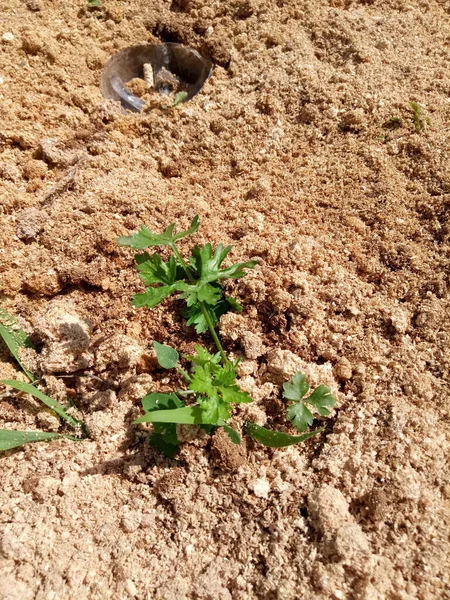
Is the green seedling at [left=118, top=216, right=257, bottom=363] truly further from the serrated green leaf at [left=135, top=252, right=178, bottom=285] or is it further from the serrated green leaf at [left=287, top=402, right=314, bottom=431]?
the serrated green leaf at [left=287, top=402, right=314, bottom=431]

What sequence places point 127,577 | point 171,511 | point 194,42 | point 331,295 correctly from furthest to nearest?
point 194,42, point 331,295, point 171,511, point 127,577

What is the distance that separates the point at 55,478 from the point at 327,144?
6.48 ft

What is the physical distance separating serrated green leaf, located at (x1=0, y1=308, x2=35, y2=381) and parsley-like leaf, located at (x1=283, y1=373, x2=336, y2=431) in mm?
1060

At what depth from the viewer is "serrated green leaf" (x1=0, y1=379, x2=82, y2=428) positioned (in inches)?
68.1

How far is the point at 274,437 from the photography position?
155 centimetres

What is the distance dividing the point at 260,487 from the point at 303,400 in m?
0.33

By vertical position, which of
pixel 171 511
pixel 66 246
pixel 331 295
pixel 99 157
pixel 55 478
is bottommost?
pixel 55 478

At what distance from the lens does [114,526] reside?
1.51 metres

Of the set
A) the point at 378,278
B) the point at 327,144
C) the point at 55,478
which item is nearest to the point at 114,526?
the point at 55,478

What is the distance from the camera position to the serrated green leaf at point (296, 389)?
1619 mm

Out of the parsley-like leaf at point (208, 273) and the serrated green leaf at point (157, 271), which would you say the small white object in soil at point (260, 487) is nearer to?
the parsley-like leaf at point (208, 273)

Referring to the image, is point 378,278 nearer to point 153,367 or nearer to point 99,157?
point 153,367

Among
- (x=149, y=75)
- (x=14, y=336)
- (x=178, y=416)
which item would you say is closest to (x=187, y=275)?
(x=178, y=416)

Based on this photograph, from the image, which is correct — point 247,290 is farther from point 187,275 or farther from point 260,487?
point 260,487
